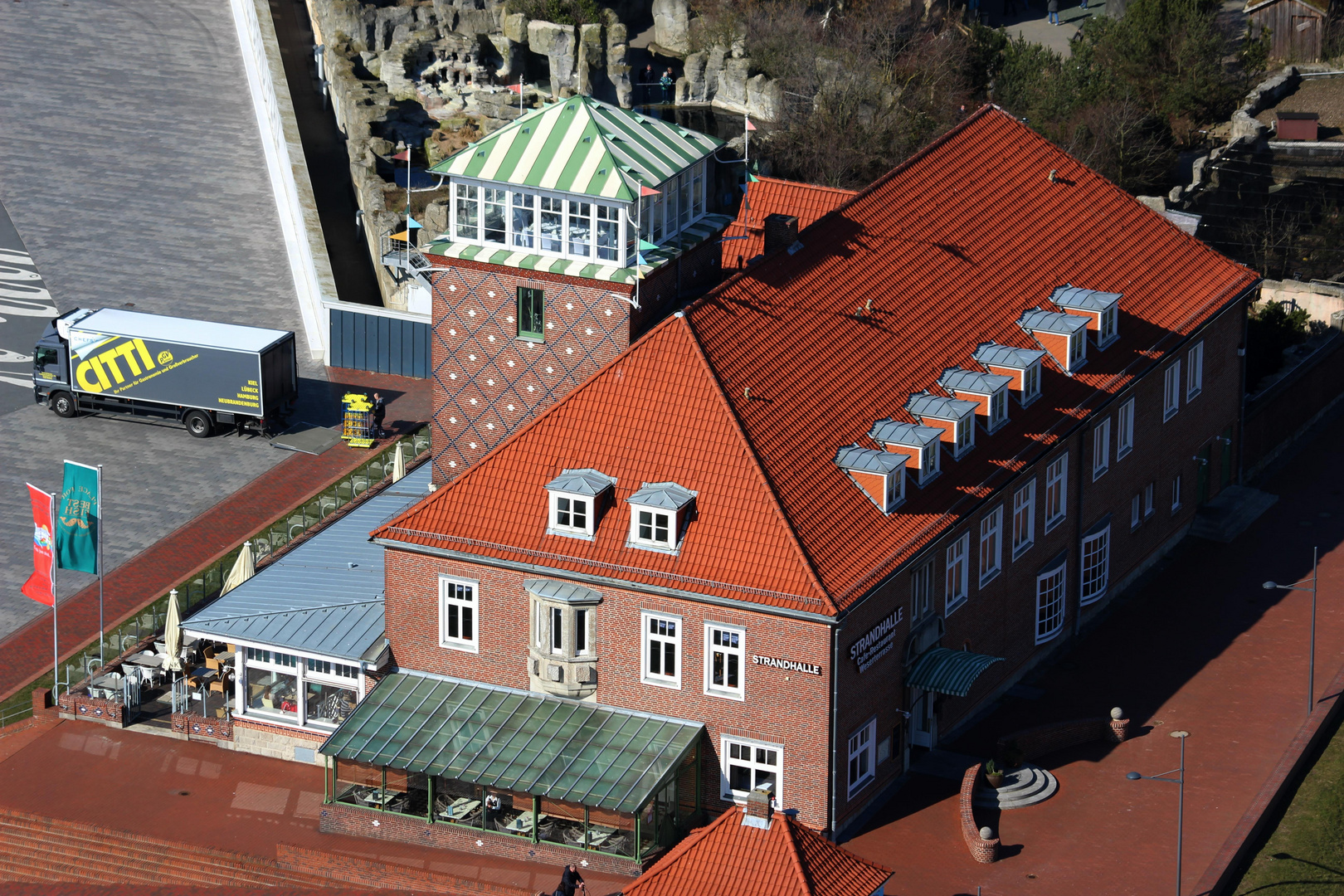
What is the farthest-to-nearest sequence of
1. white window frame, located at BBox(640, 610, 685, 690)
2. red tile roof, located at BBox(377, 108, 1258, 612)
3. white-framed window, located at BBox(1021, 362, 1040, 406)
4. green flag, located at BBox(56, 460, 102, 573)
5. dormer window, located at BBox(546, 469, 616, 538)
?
green flag, located at BBox(56, 460, 102, 573), white-framed window, located at BBox(1021, 362, 1040, 406), dormer window, located at BBox(546, 469, 616, 538), white window frame, located at BBox(640, 610, 685, 690), red tile roof, located at BBox(377, 108, 1258, 612)

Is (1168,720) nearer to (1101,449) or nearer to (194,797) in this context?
(1101,449)

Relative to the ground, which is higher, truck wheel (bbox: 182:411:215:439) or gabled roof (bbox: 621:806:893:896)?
truck wheel (bbox: 182:411:215:439)

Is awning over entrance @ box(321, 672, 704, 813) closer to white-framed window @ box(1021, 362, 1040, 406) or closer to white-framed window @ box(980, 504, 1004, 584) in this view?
white-framed window @ box(980, 504, 1004, 584)

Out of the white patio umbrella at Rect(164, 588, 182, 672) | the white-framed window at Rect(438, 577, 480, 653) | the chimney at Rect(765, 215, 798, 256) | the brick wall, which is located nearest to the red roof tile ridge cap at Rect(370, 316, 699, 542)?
the brick wall

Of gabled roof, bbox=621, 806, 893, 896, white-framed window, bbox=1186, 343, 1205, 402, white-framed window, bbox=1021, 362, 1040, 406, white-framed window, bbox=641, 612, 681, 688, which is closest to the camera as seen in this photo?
gabled roof, bbox=621, 806, 893, 896

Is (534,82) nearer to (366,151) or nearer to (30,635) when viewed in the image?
(366,151)

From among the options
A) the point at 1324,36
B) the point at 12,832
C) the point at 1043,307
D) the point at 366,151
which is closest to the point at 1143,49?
the point at 1324,36

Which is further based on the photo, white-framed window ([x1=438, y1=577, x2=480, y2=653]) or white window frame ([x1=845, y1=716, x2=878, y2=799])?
white-framed window ([x1=438, y1=577, x2=480, y2=653])
